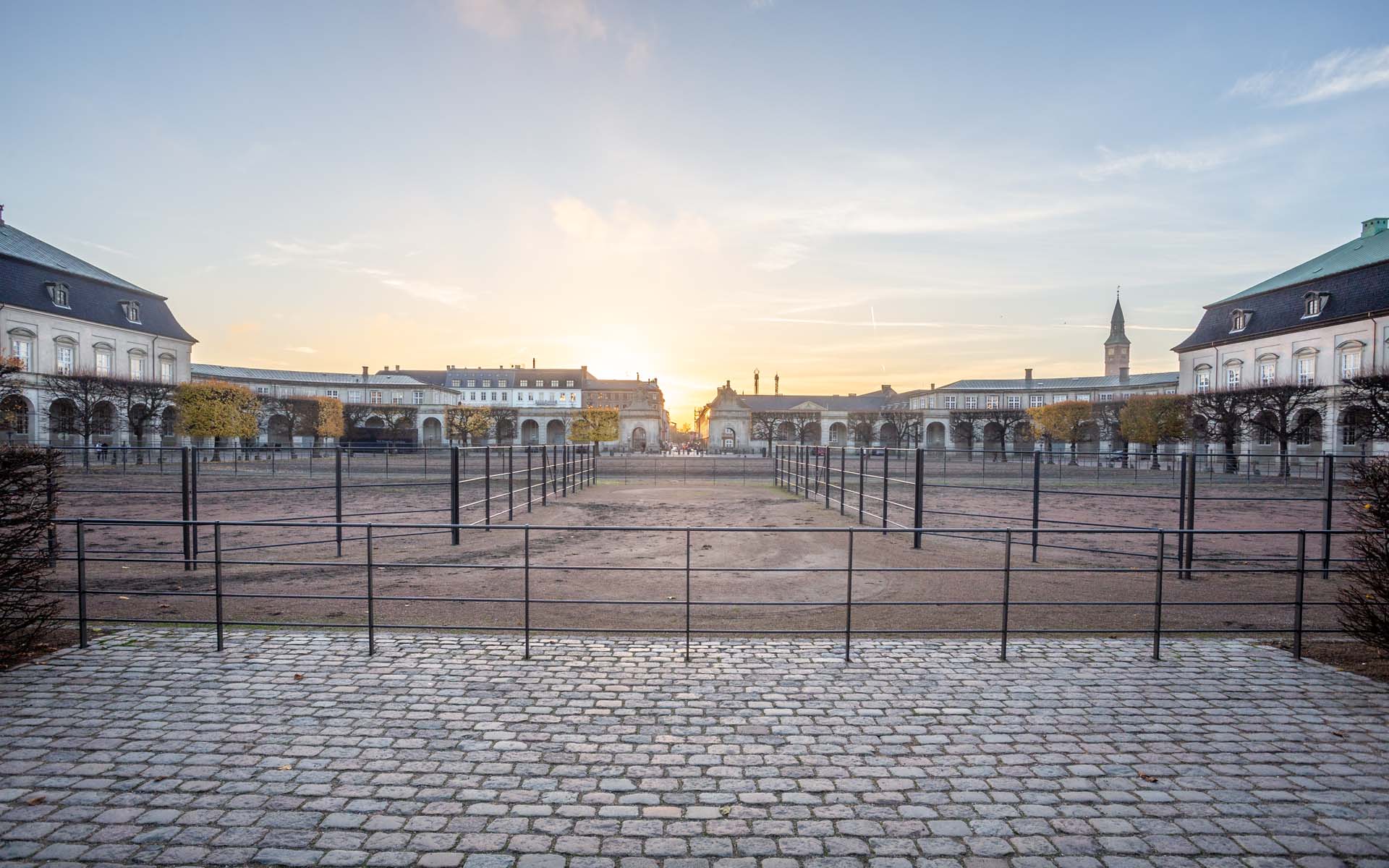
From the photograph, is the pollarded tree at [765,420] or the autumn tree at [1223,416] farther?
the pollarded tree at [765,420]

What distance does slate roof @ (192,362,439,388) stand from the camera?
2975 inches

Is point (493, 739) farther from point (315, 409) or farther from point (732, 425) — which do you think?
point (732, 425)

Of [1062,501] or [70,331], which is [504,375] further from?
[1062,501]

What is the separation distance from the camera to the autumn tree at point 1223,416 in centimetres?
3866

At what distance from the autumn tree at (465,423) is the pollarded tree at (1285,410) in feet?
194

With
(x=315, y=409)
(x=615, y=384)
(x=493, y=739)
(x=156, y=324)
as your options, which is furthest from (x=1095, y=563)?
(x=615, y=384)

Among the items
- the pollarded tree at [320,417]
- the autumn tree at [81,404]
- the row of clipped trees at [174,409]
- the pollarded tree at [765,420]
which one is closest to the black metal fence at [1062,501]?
the row of clipped trees at [174,409]

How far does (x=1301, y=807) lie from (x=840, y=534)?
1101 centimetres

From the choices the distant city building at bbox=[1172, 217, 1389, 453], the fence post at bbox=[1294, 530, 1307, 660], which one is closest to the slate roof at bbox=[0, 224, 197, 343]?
the fence post at bbox=[1294, 530, 1307, 660]

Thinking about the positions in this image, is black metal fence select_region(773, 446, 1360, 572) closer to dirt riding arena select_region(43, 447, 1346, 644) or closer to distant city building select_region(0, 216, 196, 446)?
dirt riding arena select_region(43, 447, 1346, 644)

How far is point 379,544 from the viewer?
1320cm

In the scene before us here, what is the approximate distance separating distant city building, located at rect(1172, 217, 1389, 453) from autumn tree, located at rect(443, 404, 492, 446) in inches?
2415

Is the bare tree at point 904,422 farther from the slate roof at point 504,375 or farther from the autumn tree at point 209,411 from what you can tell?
the autumn tree at point 209,411

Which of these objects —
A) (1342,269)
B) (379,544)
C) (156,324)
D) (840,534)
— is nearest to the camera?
(379,544)
